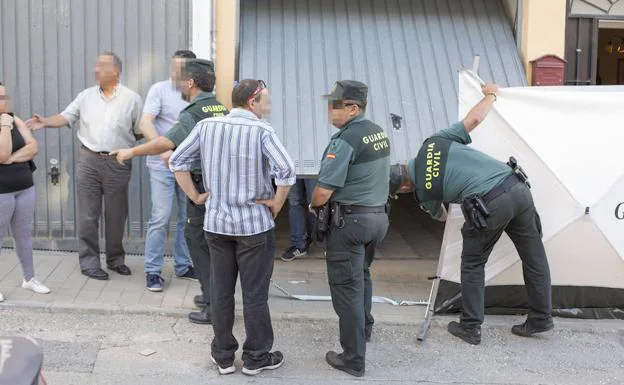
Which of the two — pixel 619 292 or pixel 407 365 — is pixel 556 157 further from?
pixel 407 365

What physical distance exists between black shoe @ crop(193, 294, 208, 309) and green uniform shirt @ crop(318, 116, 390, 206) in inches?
58.1

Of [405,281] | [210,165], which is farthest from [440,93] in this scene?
[210,165]

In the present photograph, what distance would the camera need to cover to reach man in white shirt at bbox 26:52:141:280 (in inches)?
236

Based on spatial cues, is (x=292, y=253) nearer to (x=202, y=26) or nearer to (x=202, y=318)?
(x=202, y=318)

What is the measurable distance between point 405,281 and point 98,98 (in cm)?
319

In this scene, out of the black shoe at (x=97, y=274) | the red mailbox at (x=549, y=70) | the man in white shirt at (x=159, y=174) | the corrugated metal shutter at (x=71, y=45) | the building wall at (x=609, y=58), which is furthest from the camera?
the building wall at (x=609, y=58)

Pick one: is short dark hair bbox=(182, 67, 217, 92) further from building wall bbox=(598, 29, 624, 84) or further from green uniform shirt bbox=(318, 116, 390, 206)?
building wall bbox=(598, 29, 624, 84)

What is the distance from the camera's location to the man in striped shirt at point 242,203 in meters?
4.27

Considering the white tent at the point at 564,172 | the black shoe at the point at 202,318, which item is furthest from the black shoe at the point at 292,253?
the white tent at the point at 564,172

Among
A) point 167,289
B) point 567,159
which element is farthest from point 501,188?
point 167,289

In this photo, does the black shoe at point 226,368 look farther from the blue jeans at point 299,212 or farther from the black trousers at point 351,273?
the blue jeans at point 299,212

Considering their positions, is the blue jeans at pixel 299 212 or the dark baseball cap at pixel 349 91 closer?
the dark baseball cap at pixel 349 91

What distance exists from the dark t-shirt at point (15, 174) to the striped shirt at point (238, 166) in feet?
5.85

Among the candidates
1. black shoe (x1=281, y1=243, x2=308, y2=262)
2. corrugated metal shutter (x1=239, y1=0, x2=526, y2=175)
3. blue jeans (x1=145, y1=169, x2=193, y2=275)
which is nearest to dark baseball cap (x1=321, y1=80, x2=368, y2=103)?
corrugated metal shutter (x1=239, y1=0, x2=526, y2=175)
